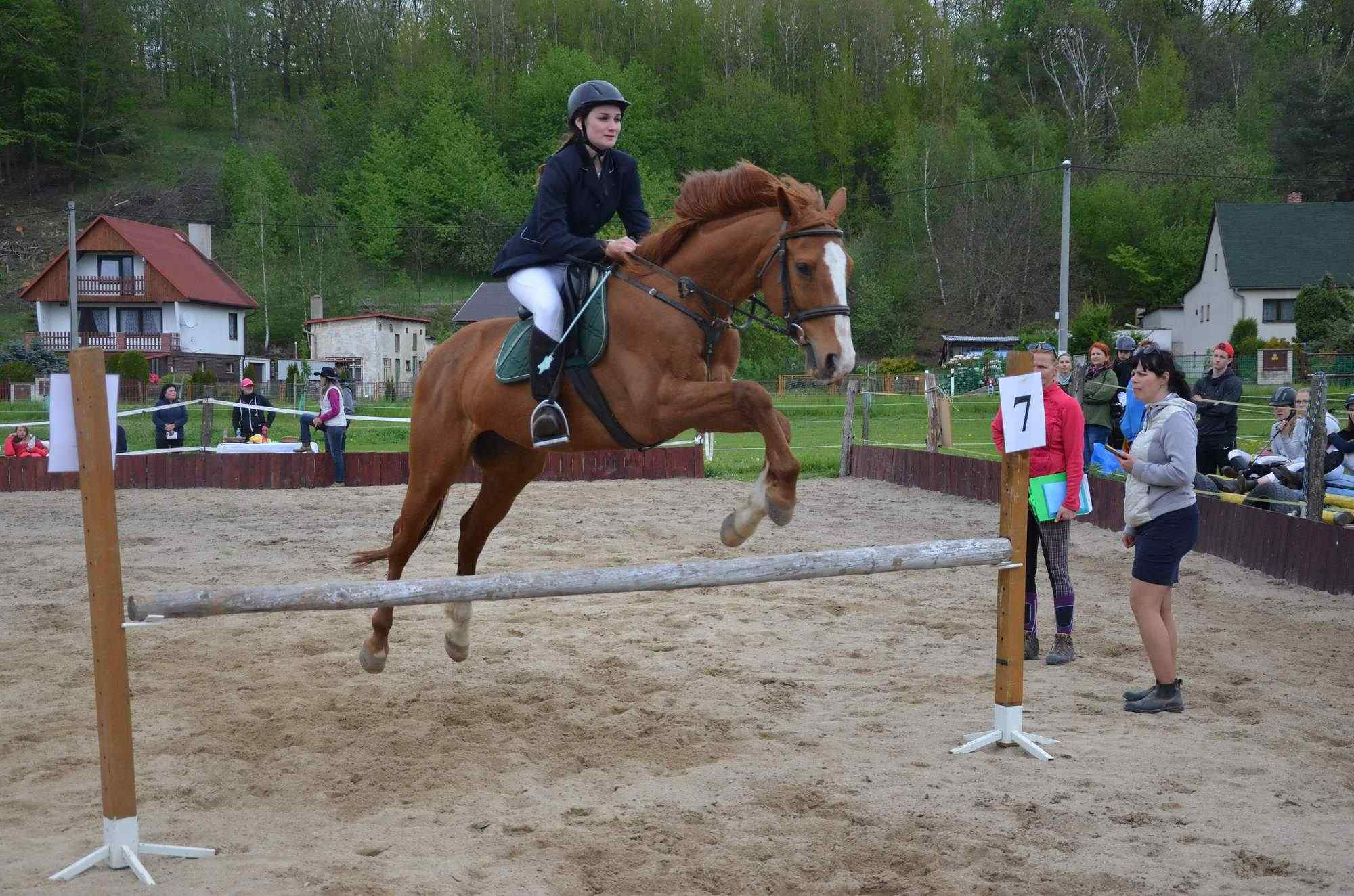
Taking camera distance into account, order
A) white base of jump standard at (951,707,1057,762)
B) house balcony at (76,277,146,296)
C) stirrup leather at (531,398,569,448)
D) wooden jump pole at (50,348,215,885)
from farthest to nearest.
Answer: house balcony at (76,277,146,296)
stirrup leather at (531,398,569,448)
white base of jump standard at (951,707,1057,762)
wooden jump pole at (50,348,215,885)

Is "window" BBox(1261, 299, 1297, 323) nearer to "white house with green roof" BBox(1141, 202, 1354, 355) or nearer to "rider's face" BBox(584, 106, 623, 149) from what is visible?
"white house with green roof" BBox(1141, 202, 1354, 355)

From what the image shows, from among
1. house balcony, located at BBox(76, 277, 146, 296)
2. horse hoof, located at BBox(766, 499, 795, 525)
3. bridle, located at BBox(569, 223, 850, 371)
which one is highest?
house balcony, located at BBox(76, 277, 146, 296)

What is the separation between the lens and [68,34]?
64312mm

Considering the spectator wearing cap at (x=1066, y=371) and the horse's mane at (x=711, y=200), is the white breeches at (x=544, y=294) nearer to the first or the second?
the horse's mane at (x=711, y=200)

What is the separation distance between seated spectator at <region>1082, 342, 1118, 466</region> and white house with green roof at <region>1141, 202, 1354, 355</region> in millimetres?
35759

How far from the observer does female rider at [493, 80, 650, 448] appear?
5047 mm

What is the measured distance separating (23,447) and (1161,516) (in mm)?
16135

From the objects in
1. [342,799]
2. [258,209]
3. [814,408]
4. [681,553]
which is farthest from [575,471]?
[258,209]

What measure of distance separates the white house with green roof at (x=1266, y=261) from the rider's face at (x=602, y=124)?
44.2 meters

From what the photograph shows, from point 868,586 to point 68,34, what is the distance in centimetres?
7281

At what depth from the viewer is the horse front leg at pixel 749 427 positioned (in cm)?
447

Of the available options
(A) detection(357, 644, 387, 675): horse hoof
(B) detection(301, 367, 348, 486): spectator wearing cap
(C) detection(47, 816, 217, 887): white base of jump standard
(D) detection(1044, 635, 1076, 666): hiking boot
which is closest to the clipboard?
(D) detection(1044, 635, 1076, 666): hiking boot

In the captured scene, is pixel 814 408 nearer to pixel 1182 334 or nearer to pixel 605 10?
pixel 1182 334

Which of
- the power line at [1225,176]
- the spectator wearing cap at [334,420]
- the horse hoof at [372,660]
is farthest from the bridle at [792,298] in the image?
the power line at [1225,176]
